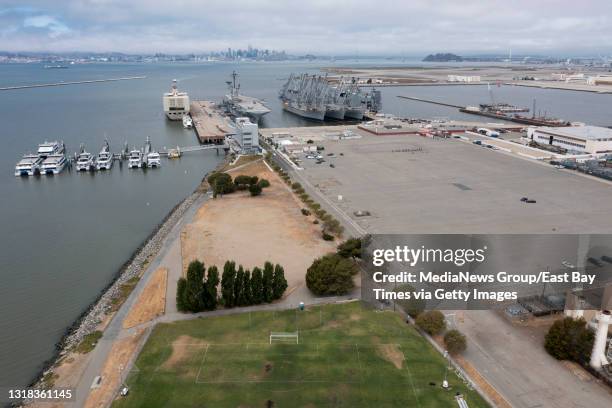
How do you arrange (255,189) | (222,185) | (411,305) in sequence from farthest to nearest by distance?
(222,185), (255,189), (411,305)

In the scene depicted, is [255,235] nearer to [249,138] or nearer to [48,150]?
[249,138]

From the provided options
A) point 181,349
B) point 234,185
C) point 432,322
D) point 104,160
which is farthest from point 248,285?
point 104,160

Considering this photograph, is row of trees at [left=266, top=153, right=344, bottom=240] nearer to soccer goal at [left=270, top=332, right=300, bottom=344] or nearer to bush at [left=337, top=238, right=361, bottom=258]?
bush at [left=337, top=238, right=361, bottom=258]

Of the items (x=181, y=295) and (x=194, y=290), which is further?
(x=181, y=295)

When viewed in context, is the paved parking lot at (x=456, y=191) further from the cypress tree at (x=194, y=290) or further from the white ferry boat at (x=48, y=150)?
the white ferry boat at (x=48, y=150)

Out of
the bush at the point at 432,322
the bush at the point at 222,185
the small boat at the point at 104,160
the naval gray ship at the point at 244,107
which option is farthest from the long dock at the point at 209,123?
the bush at the point at 432,322

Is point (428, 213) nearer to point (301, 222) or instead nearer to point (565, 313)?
point (301, 222)
